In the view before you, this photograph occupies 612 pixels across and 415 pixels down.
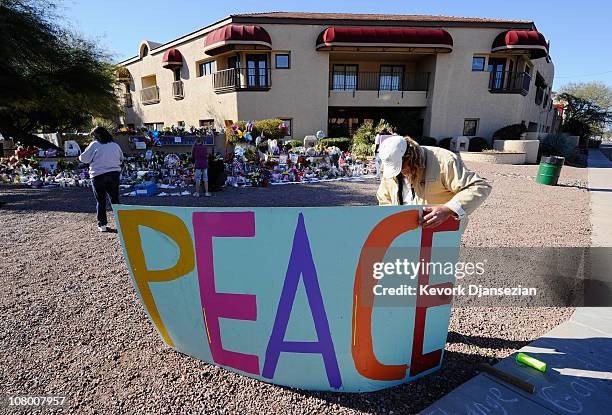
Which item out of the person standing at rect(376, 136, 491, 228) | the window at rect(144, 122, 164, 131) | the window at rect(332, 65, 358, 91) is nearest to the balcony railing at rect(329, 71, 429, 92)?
the window at rect(332, 65, 358, 91)

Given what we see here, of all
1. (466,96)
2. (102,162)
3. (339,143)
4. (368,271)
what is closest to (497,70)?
(466,96)

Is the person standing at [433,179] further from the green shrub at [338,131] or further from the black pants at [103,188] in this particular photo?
the green shrub at [338,131]

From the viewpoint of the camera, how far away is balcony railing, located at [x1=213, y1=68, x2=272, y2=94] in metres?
20.6

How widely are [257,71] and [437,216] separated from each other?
69.6 feet

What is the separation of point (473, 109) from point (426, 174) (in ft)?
74.6

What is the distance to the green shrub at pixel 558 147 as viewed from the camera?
1897 cm

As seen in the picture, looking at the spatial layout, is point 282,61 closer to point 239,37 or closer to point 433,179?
point 239,37

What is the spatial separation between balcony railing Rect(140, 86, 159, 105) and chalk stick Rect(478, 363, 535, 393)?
31.2m

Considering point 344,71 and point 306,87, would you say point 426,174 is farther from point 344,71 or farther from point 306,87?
point 344,71

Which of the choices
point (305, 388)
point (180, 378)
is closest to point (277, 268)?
point (305, 388)

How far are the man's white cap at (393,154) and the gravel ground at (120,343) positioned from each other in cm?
155

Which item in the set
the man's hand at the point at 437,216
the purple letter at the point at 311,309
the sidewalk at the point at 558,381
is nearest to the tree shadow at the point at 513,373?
the sidewalk at the point at 558,381

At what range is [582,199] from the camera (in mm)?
8781

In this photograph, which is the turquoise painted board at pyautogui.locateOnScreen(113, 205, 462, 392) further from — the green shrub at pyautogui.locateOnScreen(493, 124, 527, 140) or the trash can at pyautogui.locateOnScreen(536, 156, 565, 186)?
the green shrub at pyautogui.locateOnScreen(493, 124, 527, 140)
